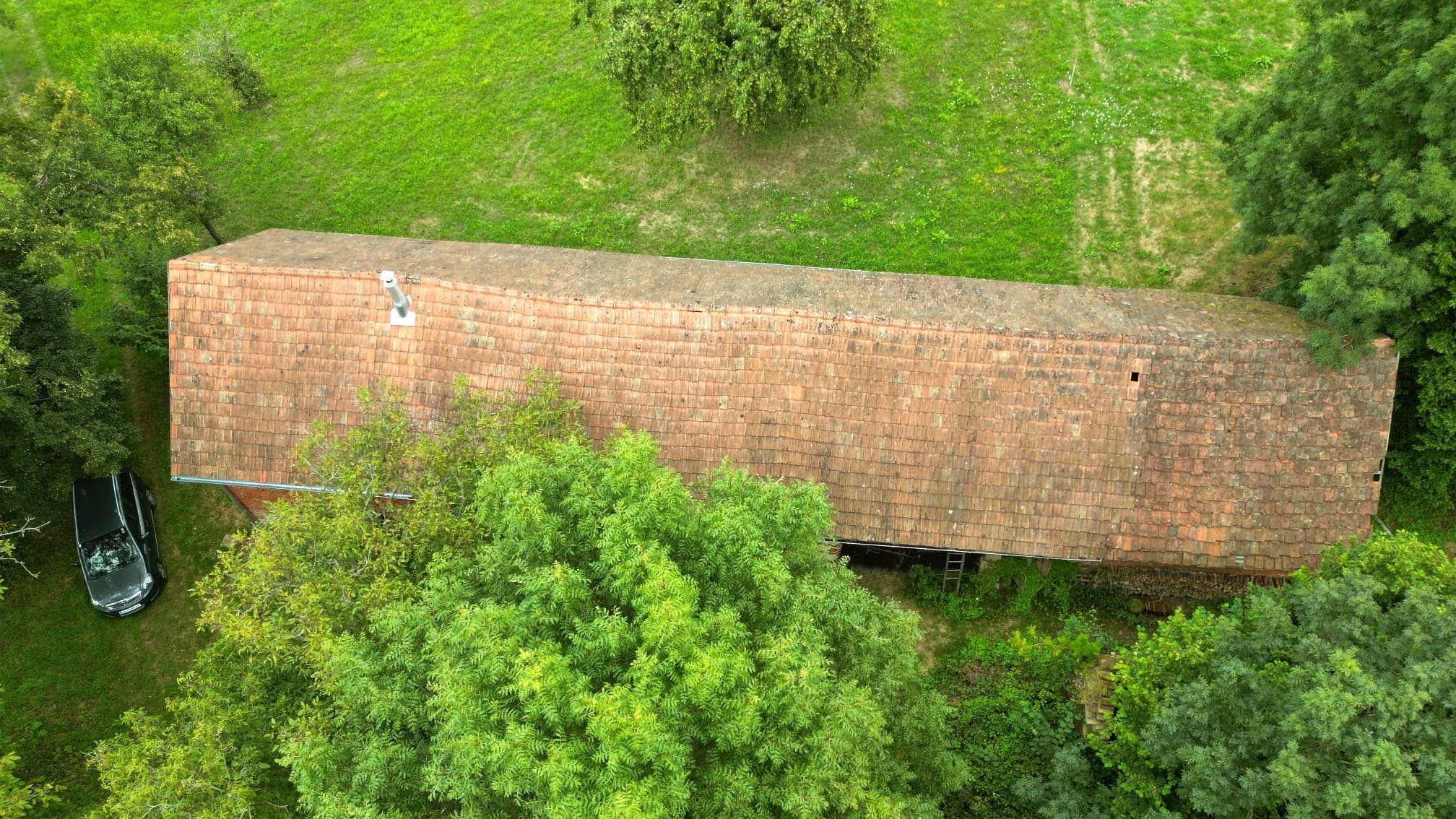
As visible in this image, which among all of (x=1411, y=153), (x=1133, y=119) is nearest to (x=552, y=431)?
(x=1411, y=153)

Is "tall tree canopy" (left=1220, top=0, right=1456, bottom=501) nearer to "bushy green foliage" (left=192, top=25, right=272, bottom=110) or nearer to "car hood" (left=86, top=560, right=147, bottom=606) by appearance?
"car hood" (left=86, top=560, right=147, bottom=606)

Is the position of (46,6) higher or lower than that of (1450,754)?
higher

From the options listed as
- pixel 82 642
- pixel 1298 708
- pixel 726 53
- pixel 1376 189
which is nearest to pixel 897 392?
pixel 1298 708

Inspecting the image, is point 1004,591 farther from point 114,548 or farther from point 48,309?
point 48,309

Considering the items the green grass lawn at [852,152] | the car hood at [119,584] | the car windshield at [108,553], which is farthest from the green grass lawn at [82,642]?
the green grass lawn at [852,152]

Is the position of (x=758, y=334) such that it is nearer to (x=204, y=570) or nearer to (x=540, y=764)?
(x=540, y=764)

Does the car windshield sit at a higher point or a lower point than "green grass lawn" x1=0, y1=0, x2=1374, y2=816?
lower

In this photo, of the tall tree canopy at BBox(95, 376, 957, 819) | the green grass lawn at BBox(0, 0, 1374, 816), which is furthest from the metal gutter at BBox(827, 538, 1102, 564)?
the green grass lawn at BBox(0, 0, 1374, 816)
